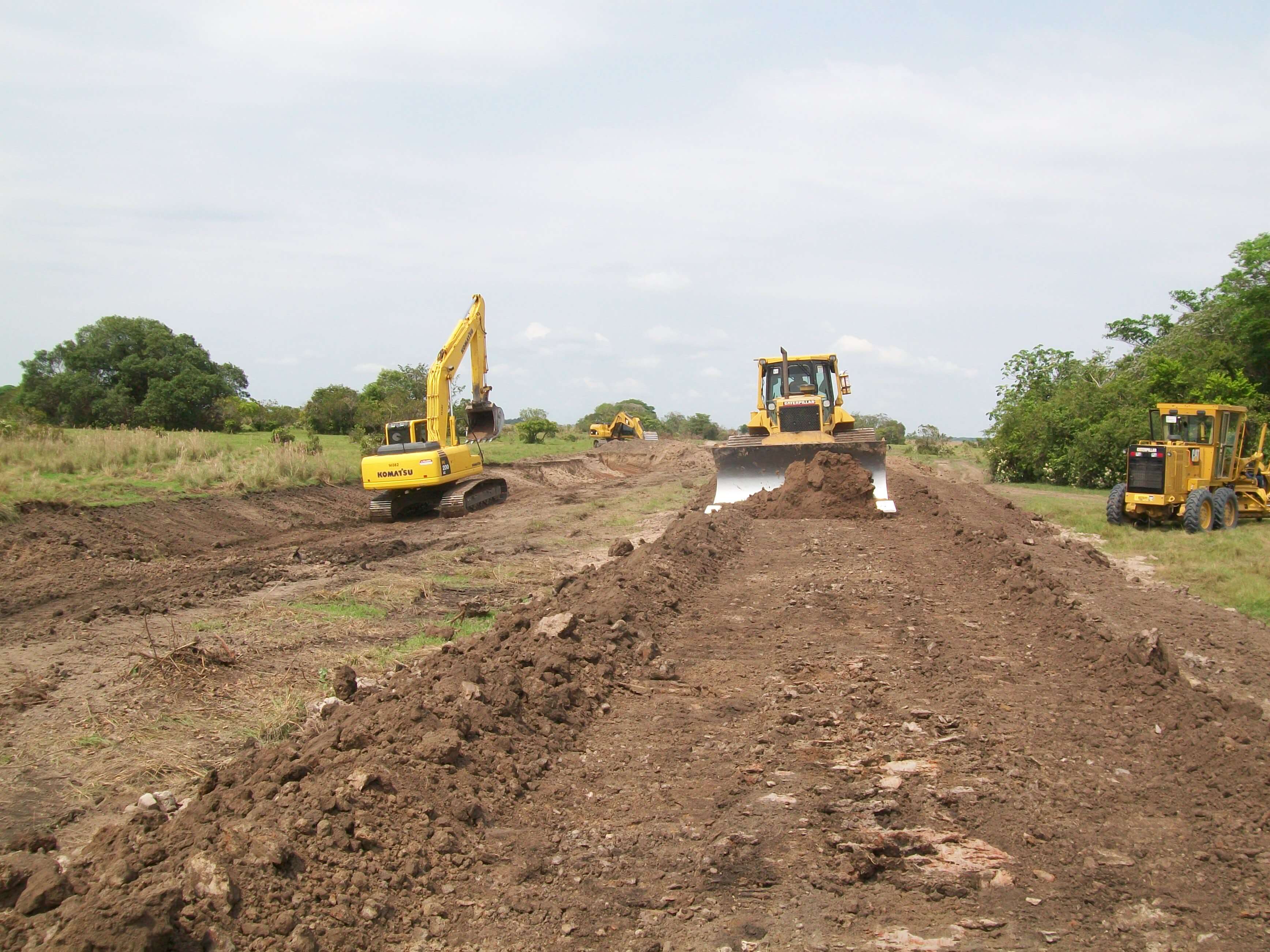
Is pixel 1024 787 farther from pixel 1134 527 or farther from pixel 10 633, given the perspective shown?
pixel 1134 527

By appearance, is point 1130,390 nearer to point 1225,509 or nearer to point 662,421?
point 1225,509

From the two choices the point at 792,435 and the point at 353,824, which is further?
the point at 792,435

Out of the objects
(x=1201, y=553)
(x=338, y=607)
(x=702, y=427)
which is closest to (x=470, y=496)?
(x=338, y=607)

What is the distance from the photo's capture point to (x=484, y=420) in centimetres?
1992

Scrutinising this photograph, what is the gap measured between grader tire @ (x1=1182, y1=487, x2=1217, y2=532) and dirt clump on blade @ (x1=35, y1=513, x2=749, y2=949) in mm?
11828

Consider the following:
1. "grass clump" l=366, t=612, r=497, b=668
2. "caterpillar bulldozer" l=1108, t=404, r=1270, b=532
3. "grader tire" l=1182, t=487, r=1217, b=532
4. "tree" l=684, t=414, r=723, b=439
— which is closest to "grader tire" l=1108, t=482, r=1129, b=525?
"caterpillar bulldozer" l=1108, t=404, r=1270, b=532

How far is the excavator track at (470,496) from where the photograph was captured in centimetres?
1856

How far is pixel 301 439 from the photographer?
3027 centimetres

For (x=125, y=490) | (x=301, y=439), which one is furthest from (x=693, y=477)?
(x=125, y=490)

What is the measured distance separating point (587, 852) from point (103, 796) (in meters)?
2.73

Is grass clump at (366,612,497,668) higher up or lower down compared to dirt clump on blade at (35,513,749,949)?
lower down

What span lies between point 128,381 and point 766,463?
4216cm

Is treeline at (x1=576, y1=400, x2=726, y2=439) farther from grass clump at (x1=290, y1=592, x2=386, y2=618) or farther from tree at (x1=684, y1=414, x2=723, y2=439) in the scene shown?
grass clump at (x1=290, y1=592, x2=386, y2=618)

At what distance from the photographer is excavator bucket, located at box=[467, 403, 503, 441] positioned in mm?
19766
